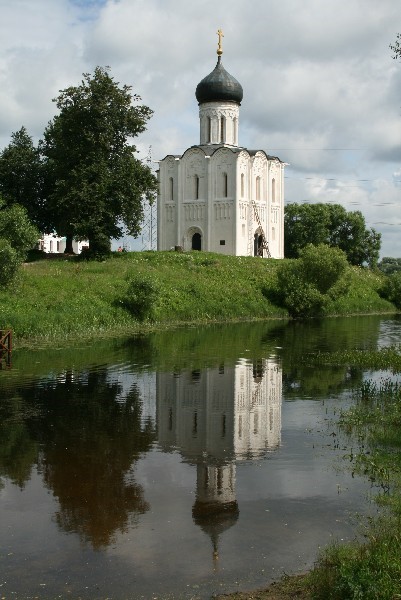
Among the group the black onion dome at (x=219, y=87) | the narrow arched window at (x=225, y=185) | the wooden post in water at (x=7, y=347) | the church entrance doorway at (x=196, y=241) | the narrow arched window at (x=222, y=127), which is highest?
the black onion dome at (x=219, y=87)

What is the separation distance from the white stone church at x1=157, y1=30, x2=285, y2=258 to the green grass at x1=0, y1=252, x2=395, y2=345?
557 centimetres

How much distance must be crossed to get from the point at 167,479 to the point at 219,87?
48558 millimetres

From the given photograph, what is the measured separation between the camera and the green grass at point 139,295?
29781 millimetres

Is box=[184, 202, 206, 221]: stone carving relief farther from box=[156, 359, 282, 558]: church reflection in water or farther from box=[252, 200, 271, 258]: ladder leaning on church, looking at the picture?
box=[156, 359, 282, 558]: church reflection in water

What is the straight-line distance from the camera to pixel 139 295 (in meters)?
34.4

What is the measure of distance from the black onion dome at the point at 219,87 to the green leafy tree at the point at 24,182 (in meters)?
14.3

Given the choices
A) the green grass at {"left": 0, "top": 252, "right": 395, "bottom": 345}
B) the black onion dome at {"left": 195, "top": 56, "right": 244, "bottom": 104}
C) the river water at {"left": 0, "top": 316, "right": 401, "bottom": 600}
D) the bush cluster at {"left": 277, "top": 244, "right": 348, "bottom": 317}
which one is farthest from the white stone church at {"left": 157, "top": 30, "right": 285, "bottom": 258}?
the river water at {"left": 0, "top": 316, "right": 401, "bottom": 600}

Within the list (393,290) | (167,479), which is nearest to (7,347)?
(167,479)

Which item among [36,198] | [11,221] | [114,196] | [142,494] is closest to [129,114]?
[114,196]

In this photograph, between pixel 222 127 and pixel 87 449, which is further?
pixel 222 127

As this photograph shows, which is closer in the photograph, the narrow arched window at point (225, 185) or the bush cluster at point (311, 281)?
the bush cluster at point (311, 281)

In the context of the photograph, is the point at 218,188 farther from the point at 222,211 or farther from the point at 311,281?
the point at 311,281

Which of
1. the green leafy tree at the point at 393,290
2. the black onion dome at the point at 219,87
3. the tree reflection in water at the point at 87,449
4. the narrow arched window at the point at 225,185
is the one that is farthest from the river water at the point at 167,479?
the black onion dome at the point at 219,87

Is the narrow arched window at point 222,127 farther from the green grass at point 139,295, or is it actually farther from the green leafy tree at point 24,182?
the green leafy tree at point 24,182
